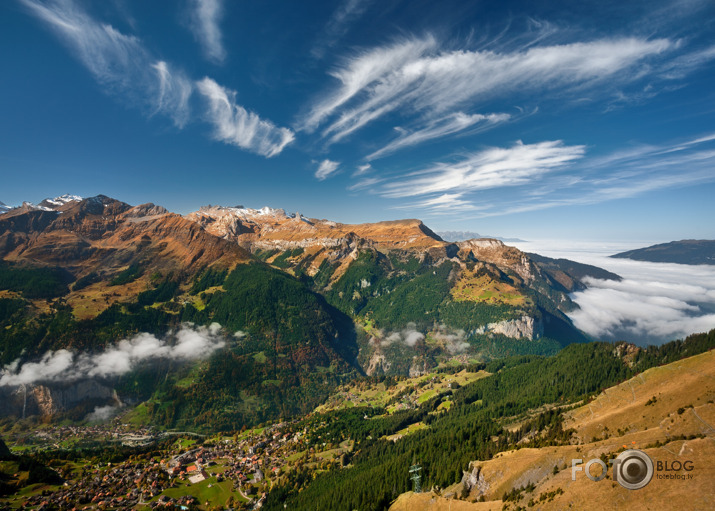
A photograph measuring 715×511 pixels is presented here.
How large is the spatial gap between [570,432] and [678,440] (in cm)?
3622

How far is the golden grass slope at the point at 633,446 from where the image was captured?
4078 cm

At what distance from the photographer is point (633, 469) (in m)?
45.3

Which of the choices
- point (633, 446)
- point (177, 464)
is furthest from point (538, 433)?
point (177, 464)

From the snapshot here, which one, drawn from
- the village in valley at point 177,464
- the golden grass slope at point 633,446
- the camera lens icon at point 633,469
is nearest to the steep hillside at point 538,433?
the golden grass slope at point 633,446

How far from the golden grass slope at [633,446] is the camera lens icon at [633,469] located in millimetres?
725

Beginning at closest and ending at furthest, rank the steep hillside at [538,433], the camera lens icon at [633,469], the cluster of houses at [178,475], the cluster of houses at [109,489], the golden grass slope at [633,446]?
1. the golden grass slope at [633,446]
2. the camera lens icon at [633,469]
3. the steep hillside at [538,433]
4. the cluster of houses at [109,489]
5. the cluster of houses at [178,475]

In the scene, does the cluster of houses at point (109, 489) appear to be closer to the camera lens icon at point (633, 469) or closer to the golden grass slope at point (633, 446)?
the golden grass slope at point (633, 446)

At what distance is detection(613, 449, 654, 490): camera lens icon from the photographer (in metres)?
43.0

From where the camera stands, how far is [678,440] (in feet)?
160

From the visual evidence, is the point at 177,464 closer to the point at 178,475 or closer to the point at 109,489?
the point at 178,475

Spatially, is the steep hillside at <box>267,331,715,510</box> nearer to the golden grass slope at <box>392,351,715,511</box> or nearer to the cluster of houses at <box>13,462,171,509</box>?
the golden grass slope at <box>392,351,715,511</box>

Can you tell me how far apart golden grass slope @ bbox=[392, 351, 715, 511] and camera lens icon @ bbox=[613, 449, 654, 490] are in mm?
725

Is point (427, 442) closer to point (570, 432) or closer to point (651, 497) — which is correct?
point (570, 432)

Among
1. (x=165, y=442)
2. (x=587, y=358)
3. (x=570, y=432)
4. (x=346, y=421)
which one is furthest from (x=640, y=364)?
(x=165, y=442)
